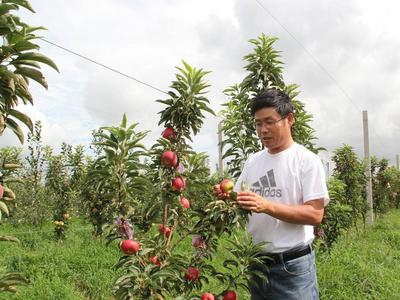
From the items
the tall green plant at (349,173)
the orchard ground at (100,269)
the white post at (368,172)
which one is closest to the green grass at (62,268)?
the orchard ground at (100,269)

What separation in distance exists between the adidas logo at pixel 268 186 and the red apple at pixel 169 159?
0.45 m

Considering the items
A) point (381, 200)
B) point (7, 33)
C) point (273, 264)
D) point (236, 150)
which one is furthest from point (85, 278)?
point (381, 200)

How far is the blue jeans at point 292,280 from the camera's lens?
2.22 metres

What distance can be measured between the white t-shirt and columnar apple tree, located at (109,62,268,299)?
11 centimetres

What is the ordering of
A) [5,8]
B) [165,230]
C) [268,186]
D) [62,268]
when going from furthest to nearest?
1. [62,268]
2. [165,230]
3. [268,186]
4. [5,8]

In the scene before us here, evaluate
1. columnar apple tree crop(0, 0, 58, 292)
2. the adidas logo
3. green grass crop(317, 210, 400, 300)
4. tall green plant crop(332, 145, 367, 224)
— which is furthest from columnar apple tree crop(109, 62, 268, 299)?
tall green plant crop(332, 145, 367, 224)

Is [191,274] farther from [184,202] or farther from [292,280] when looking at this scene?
[292,280]

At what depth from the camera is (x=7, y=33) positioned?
1.61m

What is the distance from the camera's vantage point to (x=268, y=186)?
2.28 metres

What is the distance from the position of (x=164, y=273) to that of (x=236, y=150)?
2073 millimetres

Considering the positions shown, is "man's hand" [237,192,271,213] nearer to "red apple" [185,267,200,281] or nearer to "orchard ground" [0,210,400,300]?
"red apple" [185,267,200,281]

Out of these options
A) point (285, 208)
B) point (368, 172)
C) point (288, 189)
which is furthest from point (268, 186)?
point (368, 172)

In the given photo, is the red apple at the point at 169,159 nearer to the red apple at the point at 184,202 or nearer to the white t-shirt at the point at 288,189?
the red apple at the point at 184,202

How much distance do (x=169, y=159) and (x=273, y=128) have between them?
0.58 m
